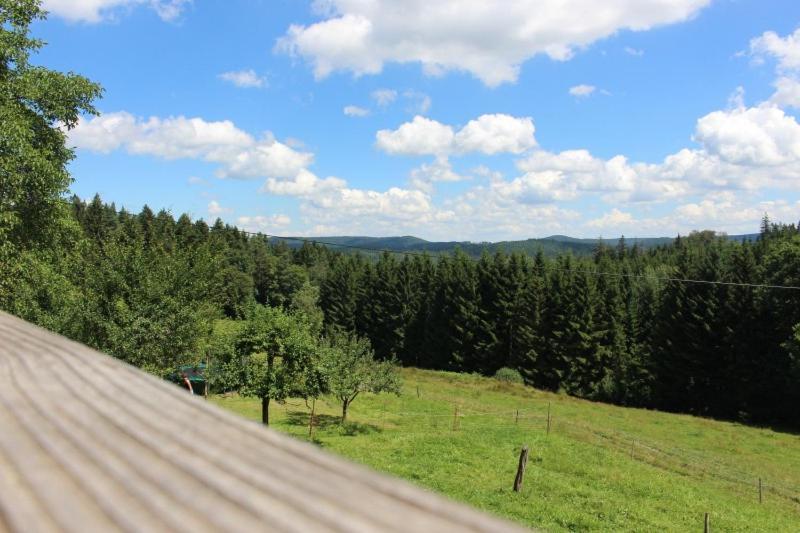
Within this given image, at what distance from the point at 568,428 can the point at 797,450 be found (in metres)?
15.1

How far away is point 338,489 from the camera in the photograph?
3.71ft

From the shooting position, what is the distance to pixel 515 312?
6631cm

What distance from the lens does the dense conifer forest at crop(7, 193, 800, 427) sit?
1772 centimetres

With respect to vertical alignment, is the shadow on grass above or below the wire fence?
above

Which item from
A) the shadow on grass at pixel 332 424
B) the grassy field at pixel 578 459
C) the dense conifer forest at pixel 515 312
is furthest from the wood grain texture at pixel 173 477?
the shadow on grass at pixel 332 424

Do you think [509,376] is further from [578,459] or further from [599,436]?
[578,459]

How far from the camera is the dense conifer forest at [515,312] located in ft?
58.1

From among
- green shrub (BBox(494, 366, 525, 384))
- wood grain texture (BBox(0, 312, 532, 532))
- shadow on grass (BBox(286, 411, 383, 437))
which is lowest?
green shrub (BBox(494, 366, 525, 384))

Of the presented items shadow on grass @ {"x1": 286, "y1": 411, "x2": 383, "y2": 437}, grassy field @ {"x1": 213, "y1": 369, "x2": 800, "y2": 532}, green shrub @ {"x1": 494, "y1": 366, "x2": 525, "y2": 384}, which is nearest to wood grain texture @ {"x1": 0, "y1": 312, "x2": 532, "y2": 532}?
grassy field @ {"x1": 213, "y1": 369, "x2": 800, "y2": 532}

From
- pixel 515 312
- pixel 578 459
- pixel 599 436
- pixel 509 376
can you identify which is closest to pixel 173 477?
pixel 578 459

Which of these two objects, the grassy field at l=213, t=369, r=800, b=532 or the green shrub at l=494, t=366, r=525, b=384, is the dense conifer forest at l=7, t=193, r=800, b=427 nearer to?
the green shrub at l=494, t=366, r=525, b=384

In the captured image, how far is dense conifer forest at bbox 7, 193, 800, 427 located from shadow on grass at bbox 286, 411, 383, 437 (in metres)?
6.54

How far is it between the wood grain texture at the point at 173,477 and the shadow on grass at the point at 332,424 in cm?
2607

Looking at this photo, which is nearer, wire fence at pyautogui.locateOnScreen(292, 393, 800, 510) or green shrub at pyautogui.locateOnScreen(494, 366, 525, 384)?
wire fence at pyautogui.locateOnScreen(292, 393, 800, 510)
